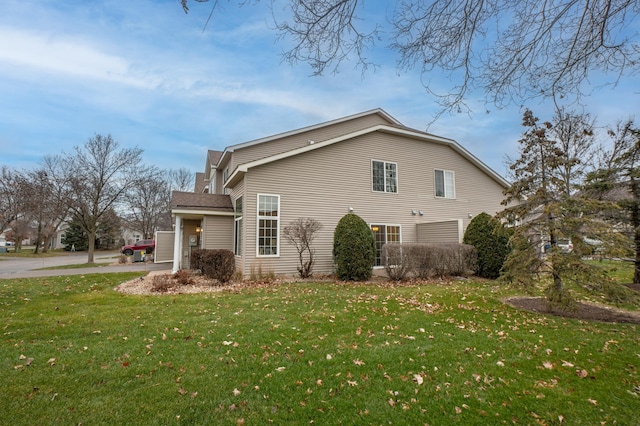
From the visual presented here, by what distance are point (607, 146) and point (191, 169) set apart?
46799mm

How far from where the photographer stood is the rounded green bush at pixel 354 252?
10.9m

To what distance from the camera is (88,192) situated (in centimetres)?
2011

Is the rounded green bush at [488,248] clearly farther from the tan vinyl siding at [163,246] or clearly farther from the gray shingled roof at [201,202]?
the tan vinyl siding at [163,246]

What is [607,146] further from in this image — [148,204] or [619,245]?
[148,204]

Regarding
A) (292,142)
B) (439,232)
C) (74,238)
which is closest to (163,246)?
(292,142)

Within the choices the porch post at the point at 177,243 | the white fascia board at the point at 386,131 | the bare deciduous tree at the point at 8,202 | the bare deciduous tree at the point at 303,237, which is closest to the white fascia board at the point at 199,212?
the porch post at the point at 177,243

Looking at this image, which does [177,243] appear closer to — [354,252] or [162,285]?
[162,285]

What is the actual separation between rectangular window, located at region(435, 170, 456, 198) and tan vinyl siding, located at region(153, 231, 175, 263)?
16775 millimetres

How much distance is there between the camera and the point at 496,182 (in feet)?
55.9

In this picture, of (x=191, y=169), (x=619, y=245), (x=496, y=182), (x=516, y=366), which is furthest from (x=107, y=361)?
(x=191, y=169)

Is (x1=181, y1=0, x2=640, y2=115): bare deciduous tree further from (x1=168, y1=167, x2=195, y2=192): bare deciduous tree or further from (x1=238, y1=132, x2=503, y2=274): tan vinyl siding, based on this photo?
(x1=168, y1=167, x2=195, y2=192): bare deciduous tree

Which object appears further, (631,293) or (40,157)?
(40,157)

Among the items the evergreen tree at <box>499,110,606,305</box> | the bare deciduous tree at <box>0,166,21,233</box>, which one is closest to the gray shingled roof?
the evergreen tree at <box>499,110,606,305</box>

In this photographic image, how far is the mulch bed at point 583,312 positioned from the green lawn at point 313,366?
19.0 inches
